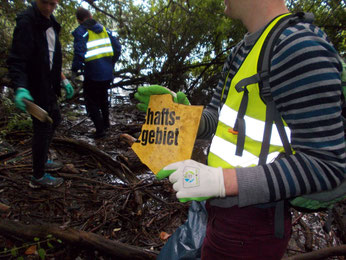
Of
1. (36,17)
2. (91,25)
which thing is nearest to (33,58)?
(36,17)

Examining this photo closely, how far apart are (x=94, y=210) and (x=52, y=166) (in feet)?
3.32

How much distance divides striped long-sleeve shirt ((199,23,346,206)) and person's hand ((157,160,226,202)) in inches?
3.0

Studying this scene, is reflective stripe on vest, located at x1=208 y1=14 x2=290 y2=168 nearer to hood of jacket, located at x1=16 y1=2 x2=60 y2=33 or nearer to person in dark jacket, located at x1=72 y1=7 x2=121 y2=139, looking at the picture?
hood of jacket, located at x1=16 y1=2 x2=60 y2=33

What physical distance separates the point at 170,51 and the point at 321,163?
210 inches

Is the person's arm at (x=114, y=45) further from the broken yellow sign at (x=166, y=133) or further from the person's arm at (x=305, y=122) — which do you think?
the person's arm at (x=305, y=122)

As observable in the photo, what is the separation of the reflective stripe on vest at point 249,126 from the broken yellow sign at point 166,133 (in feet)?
0.47

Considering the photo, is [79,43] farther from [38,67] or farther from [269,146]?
[269,146]

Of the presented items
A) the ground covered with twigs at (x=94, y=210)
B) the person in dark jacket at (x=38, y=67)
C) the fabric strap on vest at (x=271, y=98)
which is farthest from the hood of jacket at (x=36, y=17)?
the fabric strap on vest at (x=271, y=98)

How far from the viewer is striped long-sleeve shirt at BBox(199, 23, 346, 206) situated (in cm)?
68

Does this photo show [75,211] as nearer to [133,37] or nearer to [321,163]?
[321,163]

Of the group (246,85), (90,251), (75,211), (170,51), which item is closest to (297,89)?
(246,85)

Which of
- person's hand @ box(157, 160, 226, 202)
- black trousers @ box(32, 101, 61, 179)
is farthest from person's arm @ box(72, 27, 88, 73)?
person's hand @ box(157, 160, 226, 202)

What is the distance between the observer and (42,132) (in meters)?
2.48

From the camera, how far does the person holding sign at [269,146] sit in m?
0.69
